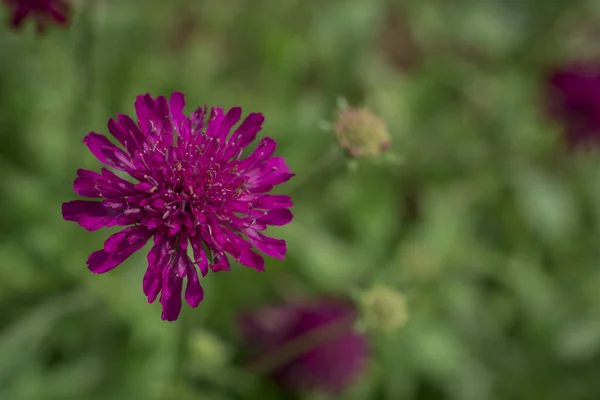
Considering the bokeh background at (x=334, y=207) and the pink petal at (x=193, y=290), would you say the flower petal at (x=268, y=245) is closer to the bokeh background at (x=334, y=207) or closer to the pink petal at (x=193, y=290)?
the pink petal at (x=193, y=290)

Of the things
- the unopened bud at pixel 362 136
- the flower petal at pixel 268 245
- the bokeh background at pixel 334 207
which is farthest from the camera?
the bokeh background at pixel 334 207

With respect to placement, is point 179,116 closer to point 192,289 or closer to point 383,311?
point 192,289

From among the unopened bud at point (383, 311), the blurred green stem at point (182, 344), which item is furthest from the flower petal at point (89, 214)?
the unopened bud at point (383, 311)

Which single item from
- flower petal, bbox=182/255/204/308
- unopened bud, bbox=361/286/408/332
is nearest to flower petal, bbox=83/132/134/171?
flower petal, bbox=182/255/204/308

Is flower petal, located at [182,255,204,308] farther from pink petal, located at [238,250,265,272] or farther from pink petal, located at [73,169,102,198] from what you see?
pink petal, located at [73,169,102,198]

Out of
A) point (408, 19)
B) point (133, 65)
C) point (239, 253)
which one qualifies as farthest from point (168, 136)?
point (408, 19)

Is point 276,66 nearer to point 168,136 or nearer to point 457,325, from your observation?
point 457,325

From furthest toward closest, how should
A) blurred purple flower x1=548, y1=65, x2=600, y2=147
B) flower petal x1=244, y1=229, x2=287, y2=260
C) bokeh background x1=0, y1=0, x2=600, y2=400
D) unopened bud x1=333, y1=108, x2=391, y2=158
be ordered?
blurred purple flower x1=548, y1=65, x2=600, y2=147 < bokeh background x1=0, y1=0, x2=600, y2=400 < unopened bud x1=333, y1=108, x2=391, y2=158 < flower petal x1=244, y1=229, x2=287, y2=260
